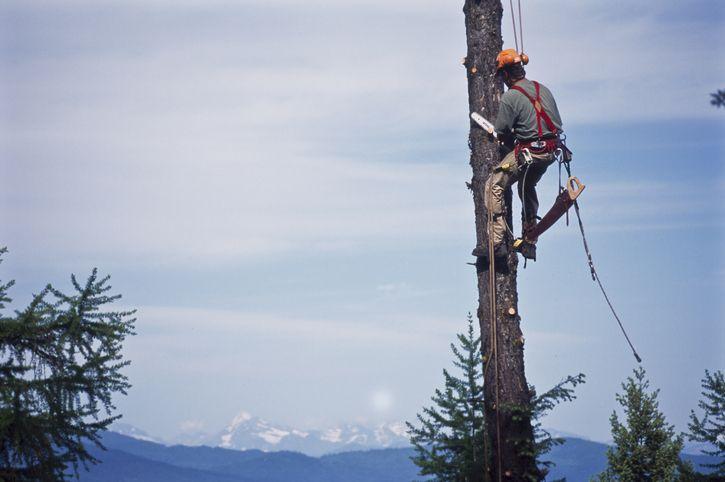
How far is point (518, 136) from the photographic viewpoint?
1183 cm

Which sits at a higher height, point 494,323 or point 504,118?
point 504,118

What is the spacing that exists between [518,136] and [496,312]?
101 inches

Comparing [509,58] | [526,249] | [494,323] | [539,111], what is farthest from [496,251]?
[509,58]

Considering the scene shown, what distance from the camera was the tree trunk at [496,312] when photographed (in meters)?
11.2

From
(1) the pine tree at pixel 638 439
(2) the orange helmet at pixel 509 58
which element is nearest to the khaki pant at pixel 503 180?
(2) the orange helmet at pixel 509 58

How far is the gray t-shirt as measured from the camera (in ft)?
38.1

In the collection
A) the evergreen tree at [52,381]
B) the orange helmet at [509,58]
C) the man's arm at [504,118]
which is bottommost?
the evergreen tree at [52,381]

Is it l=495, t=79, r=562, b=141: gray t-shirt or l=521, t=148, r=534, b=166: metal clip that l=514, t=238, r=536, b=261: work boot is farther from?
l=495, t=79, r=562, b=141: gray t-shirt

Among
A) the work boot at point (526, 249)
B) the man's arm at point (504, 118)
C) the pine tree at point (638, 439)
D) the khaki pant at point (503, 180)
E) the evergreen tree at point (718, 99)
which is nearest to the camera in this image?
the evergreen tree at point (718, 99)

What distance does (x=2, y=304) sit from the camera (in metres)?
14.6

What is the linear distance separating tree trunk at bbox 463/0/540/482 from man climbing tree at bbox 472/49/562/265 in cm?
21

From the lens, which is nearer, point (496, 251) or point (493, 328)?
point (493, 328)

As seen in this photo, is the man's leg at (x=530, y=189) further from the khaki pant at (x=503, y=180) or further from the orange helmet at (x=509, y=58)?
the orange helmet at (x=509, y=58)

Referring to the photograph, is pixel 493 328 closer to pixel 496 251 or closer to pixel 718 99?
pixel 496 251
